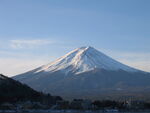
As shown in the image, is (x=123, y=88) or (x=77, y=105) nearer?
(x=77, y=105)

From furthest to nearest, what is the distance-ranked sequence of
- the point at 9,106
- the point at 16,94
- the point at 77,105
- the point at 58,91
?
the point at 58,91 < the point at 77,105 < the point at 16,94 < the point at 9,106

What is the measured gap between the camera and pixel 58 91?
7264 inches

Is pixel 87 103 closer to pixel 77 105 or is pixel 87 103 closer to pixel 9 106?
pixel 77 105

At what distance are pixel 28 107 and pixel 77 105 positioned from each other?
16.2 meters

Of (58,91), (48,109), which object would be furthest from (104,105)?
(58,91)

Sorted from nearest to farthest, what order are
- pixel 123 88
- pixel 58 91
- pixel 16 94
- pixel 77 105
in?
pixel 16 94 → pixel 77 105 → pixel 58 91 → pixel 123 88

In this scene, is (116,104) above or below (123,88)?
below

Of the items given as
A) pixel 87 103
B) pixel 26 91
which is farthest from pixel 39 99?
pixel 87 103

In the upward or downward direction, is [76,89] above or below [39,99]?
above

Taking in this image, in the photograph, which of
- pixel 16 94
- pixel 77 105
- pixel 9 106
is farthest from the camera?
pixel 77 105

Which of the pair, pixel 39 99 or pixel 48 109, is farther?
pixel 39 99

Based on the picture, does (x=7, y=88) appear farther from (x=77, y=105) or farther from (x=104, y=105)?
(x=104, y=105)

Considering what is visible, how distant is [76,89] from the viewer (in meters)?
195

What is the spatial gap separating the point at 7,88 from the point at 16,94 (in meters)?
2.20
